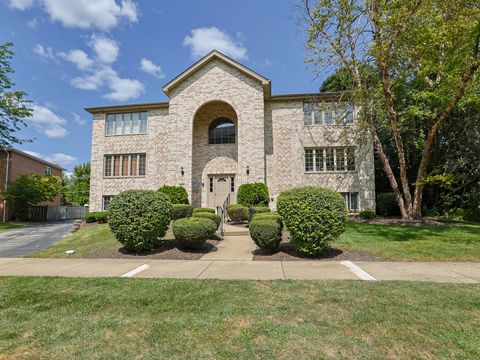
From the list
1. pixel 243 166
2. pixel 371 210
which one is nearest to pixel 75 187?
pixel 243 166

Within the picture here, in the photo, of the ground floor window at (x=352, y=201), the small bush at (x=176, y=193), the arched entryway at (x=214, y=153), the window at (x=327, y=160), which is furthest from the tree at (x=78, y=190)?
the ground floor window at (x=352, y=201)

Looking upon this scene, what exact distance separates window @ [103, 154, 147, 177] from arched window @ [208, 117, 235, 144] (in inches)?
195

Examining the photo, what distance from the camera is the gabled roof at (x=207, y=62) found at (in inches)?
716

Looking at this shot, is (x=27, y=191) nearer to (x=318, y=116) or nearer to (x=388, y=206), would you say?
(x=318, y=116)

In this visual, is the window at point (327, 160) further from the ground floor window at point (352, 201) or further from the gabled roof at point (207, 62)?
the gabled roof at point (207, 62)

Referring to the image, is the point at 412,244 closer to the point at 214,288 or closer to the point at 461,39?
the point at 214,288

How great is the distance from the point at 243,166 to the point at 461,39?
11.8 meters

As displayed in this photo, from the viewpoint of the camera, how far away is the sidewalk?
5797mm

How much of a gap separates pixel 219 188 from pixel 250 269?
13.0m

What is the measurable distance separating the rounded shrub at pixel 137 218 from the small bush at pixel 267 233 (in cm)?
280

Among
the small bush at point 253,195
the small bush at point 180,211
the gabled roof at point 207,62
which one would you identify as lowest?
the small bush at point 180,211

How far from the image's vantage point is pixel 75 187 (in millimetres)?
44438

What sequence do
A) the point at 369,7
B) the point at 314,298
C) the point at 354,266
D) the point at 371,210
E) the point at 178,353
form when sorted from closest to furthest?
the point at 178,353 < the point at 314,298 < the point at 354,266 < the point at 369,7 < the point at 371,210

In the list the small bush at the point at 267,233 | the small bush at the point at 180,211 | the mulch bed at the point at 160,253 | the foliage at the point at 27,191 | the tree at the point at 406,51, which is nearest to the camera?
the small bush at the point at 267,233
